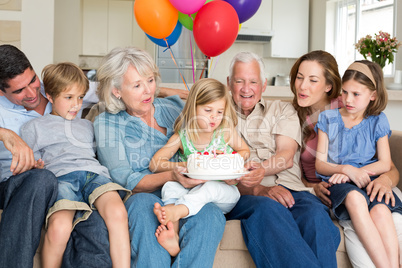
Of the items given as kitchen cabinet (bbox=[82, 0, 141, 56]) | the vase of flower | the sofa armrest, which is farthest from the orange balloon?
kitchen cabinet (bbox=[82, 0, 141, 56])

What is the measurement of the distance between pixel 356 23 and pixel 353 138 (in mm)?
4220

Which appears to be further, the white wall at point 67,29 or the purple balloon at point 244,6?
the white wall at point 67,29

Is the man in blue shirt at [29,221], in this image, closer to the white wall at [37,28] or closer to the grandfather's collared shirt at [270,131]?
the grandfather's collared shirt at [270,131]

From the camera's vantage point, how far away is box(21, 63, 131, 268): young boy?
1583 millimetres

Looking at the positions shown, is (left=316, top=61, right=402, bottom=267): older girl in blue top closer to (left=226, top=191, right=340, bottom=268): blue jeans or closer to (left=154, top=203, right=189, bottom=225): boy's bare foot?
(left=226, top=191, right=340, bottom=268): blue jeans

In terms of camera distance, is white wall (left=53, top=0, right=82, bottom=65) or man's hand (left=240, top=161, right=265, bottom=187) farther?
white wall (left=53, top=0, right=82, bottom=65)

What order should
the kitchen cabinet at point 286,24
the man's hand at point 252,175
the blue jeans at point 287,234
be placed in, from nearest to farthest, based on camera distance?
the blue jeans at point 287,234, the man's hand at point 252,175, the kitchen cabinet at point 286,24

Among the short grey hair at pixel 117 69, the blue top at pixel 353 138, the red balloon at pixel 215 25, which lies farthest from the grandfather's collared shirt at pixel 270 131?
the short grey hair at pixel 117 69

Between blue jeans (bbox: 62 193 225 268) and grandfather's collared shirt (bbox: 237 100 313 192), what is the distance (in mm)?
545

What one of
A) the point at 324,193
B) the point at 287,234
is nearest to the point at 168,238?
the point at 287,234

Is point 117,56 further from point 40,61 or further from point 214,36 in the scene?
point 40,61

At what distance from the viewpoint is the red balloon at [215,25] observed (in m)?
2.33

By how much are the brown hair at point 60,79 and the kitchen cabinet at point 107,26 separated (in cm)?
536

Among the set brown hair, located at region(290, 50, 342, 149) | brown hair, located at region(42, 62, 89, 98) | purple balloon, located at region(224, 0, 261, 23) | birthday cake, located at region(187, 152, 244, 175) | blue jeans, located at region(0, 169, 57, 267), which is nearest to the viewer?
blue jeans, located at region(0, 169, 57, 267)
